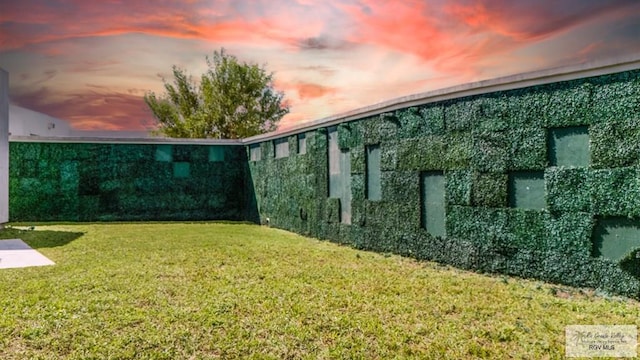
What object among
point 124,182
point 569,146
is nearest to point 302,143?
point 569,146

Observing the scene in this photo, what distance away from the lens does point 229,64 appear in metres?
26.2

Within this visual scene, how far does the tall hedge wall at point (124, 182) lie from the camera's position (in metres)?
13.8

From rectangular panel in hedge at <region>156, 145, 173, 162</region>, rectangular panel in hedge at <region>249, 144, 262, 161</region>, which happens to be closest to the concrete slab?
rectangular panel in hedge at <region>156, 145, 173, 162</region>

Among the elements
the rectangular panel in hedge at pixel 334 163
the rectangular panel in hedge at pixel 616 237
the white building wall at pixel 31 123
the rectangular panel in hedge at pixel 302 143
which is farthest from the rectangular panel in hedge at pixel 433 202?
the white building wall at pixel 31 123

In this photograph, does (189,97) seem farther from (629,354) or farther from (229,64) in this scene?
(629,354)

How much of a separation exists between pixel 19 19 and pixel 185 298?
13.7 m

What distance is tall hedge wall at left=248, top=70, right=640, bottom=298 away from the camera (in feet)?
15.4

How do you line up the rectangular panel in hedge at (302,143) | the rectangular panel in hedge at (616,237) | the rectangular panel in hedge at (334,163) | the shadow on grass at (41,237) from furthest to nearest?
1. the rectangular panel in hedge at (302,143)
2. the rectangular panel in hedge at (334,163)
3. the shadow on grass at (41,237)
4. the rectangular panel in hedge at (616,237)

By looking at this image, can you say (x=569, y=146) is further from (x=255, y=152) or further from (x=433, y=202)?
(x=255, y=152)

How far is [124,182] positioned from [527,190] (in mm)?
13035

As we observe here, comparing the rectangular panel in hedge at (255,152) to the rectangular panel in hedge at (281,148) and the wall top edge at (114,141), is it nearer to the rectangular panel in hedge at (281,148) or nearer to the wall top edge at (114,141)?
the wall top edge at (114,141)

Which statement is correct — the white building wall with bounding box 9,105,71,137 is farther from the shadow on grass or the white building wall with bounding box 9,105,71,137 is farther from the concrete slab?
the concrete slab

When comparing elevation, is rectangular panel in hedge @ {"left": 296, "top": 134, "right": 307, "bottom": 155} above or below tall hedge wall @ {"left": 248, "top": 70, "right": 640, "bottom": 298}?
above

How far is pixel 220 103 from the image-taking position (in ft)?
84.8
